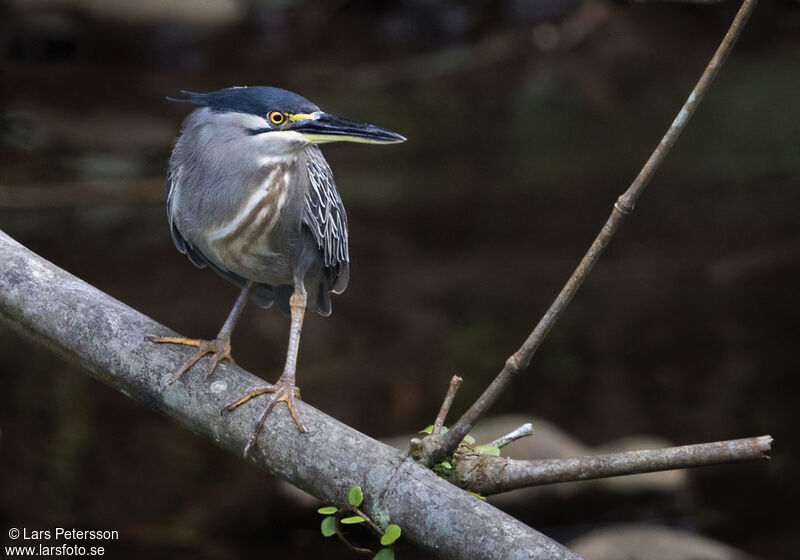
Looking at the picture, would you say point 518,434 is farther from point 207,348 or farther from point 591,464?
point 207,348

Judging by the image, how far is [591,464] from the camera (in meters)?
1.42

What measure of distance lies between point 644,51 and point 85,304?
229 inches

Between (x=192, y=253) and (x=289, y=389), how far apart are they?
0.69 m

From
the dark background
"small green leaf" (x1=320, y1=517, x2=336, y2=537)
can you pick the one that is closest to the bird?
"small green leaf" (x1=320, y1=517, x2=336, y2=537)

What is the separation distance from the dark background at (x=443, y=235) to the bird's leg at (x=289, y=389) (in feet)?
6.75

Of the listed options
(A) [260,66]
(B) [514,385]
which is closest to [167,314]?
(A) [260,66]

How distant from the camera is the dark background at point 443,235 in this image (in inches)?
178

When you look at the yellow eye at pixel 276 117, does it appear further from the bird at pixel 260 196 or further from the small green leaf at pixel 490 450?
the small green leaf at pixel 490 450

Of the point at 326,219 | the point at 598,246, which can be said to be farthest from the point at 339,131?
the point at 598,246

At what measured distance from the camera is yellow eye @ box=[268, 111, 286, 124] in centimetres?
194

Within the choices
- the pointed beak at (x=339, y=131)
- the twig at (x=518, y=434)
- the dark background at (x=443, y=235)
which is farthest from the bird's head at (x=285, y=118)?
the dark background at (x=443, y=235)

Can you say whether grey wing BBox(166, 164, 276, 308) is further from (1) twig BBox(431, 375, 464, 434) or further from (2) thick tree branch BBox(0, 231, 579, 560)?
(1) twig BBox(431, 375, 464, 434)

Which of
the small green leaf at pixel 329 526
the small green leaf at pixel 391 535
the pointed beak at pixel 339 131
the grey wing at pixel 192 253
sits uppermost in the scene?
the pointed beak at pixel 339 131

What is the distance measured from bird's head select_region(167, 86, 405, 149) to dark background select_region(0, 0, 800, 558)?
8.52 feet
